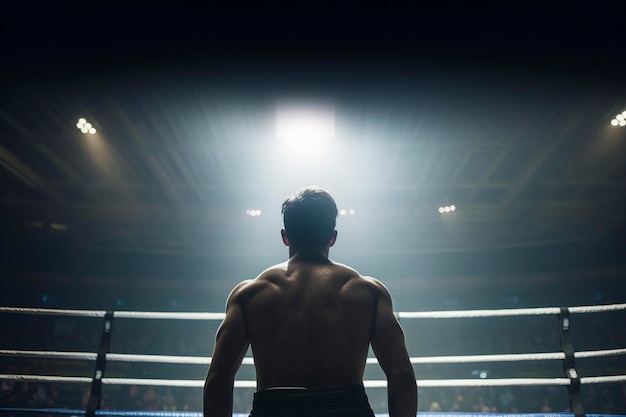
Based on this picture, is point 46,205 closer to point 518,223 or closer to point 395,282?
point 395,282

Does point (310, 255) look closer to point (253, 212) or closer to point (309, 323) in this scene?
point (309, 323)

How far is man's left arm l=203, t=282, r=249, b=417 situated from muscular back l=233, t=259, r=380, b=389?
0.03 m

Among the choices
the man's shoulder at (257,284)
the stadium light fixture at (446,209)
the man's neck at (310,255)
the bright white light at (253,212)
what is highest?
the stadium light fixture at (446,209)

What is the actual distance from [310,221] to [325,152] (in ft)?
21.6

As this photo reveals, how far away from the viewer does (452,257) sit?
13227 millimetres

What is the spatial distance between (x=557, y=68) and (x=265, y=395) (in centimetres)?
544

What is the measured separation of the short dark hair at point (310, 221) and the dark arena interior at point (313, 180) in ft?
5.45

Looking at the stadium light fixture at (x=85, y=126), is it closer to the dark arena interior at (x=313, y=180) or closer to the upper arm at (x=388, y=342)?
the dark arena interior at (x=313, y=180)

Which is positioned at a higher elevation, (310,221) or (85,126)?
(85,126)

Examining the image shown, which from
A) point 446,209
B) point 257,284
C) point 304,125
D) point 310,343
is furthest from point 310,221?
point 446,209

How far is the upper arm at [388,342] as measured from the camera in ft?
4.77

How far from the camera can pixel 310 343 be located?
1.42 meters

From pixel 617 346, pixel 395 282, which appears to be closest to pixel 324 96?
pixel 395 282

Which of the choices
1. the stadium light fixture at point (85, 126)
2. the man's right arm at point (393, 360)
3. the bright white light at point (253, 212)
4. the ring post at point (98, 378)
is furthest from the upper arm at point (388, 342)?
the bright white light at point (253, 212)
